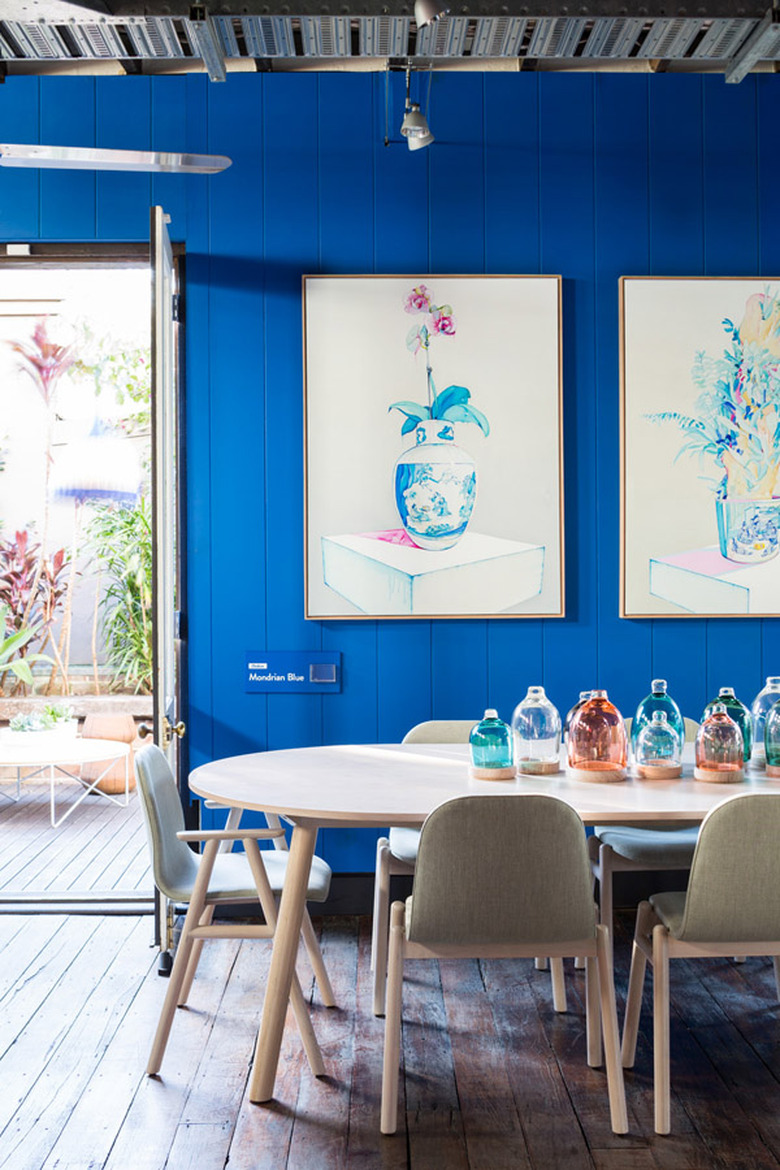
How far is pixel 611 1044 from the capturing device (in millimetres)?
2547

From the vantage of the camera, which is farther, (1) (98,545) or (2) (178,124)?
(1) (98,545)

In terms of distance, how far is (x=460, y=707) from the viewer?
14.1 ft

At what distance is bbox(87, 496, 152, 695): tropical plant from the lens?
7.20 m

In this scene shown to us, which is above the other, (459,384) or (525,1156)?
(459,384)

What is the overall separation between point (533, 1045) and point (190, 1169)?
107cm

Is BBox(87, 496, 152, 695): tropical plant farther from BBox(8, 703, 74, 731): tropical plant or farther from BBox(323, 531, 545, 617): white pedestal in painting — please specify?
BBox(323, 531, 545, 617): white pedestal in painting

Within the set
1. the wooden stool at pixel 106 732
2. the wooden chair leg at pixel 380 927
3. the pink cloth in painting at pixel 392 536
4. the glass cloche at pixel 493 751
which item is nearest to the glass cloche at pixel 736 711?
the glass cloche at pixel 493 751

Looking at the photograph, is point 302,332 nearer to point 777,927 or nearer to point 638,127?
point 638,127

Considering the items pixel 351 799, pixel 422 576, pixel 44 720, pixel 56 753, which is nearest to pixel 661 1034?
pixel 351 799

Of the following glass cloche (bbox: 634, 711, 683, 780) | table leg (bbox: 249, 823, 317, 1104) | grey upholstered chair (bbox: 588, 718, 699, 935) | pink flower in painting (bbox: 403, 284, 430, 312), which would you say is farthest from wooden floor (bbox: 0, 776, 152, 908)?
pink flower in painting (bbox: 403, 284, 430, 312)

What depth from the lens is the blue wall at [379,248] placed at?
4.26 m

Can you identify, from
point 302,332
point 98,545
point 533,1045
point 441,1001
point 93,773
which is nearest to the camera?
point 533,1045

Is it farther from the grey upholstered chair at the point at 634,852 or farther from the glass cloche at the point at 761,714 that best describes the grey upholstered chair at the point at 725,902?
the glass cloche at the point at 761,714

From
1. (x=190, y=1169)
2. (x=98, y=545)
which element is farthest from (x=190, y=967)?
(x=98, y=545)
